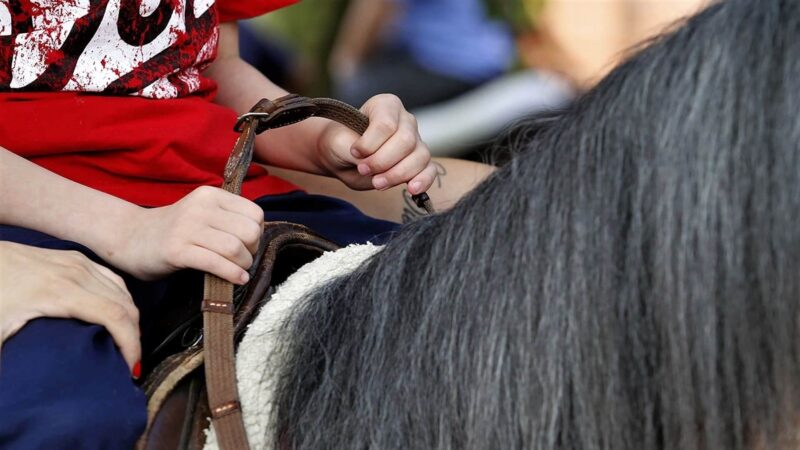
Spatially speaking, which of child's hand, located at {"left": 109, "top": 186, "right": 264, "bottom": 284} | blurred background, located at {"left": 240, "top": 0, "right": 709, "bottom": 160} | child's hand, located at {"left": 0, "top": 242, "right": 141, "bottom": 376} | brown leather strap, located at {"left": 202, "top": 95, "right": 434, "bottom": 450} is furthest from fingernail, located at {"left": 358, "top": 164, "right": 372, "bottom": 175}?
blurred background, located at {"left": 240, "top": 0, "right": 709, "bottom": 160}

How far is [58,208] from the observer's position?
1.17 meters

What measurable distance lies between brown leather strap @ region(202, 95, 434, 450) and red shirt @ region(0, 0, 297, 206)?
0.14 metres

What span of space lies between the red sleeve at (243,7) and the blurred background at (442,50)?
193cm

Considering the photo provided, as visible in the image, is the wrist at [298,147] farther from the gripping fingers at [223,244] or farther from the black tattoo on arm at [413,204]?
the gripping fingers at [223,244]

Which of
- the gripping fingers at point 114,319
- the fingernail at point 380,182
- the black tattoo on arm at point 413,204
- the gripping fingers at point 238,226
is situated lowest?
the gripping fingers at point 114,319

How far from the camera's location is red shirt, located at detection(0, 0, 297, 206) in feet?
4.13

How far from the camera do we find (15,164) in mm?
1169

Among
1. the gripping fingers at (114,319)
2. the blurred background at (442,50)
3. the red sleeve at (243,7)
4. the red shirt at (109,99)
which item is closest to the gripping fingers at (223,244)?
the gripping fingers at (114,319)

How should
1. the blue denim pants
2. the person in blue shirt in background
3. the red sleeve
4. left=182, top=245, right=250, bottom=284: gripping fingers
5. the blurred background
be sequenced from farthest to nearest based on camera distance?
the person in blue shirt in background < the blurred background < the red sleeve < left=182, top=245, right=250, bottom=284: gripping fingers < the blue denim pants

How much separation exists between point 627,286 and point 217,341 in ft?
1.31

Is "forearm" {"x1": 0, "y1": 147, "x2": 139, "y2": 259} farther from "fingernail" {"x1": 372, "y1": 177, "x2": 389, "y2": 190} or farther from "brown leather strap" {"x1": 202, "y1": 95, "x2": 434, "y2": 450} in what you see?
"fingernail" {"x1": 372, "y1": 177, "x2": 389, "y2": 190}

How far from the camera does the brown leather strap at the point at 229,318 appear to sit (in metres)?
1.02

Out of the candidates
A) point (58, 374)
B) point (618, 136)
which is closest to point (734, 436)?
point (618, 136)

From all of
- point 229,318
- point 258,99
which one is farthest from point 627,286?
point 258,99
